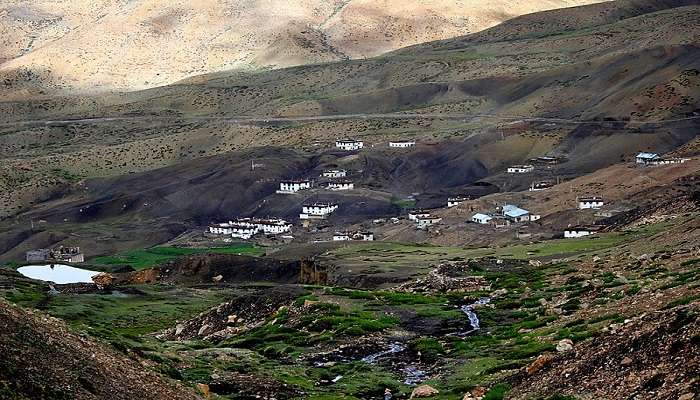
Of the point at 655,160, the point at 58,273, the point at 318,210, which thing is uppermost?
the point at 655,160

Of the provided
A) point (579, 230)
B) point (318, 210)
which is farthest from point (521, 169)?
point (579, 230)

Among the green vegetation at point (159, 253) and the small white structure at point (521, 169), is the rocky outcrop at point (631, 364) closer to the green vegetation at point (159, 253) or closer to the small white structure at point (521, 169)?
the green vegetation at point (159, 253)

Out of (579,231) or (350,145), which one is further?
(350,145)

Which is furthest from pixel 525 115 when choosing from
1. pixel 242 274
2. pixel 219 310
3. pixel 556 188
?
pixel 219 310

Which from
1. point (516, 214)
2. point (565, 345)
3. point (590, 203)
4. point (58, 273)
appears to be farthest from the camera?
point (516, 214)

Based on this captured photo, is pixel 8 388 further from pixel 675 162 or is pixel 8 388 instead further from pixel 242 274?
pixel 675 162

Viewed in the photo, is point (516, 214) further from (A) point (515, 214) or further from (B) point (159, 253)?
(B) point (159, 253)

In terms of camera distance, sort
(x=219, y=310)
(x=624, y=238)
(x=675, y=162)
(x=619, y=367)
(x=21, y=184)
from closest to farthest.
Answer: (x=619, y=367)
(x=219, y=310)
(x=624, y=238)
(x=675, y=162)
(x=21, y=184)

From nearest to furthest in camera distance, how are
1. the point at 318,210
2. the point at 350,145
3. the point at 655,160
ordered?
the point at 655,160
the point at 318,210
the point at 350,145
